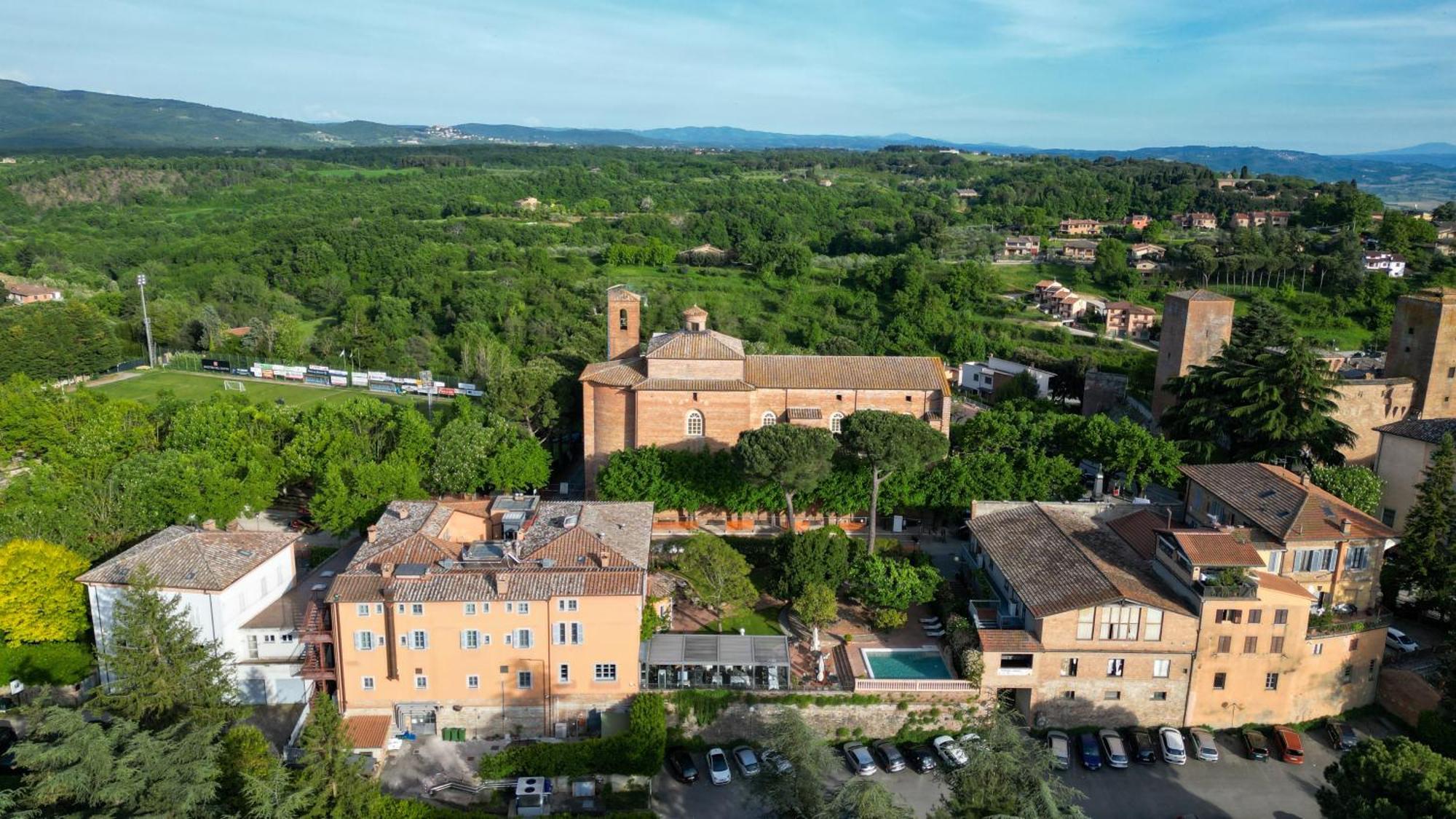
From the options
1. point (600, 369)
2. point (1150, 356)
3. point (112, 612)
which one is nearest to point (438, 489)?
point (600, 369)

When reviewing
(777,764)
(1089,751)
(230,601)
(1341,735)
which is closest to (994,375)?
(1341,735)

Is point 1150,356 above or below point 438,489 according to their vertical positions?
above

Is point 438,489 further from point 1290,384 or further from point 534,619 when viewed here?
point 1290,384

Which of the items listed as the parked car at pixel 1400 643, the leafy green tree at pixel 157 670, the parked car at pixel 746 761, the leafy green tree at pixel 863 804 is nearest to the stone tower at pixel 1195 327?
the parked car at pixel 1400 643

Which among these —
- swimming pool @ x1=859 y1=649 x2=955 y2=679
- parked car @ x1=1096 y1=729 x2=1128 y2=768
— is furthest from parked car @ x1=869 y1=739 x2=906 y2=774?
parked car @ x1=1096 y1=729 x2=1128 y2=768

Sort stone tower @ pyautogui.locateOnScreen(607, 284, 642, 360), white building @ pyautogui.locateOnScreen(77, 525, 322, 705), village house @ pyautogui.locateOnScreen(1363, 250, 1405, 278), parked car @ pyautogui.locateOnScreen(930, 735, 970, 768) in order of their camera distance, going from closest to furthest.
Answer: parked car @ pyautogui.locateOnScreen(930, 735, 970, 768) < white building @ pyautogui.locateOnScreen(77, 525, 322, 705) < stone tower @ pyautogui.locateOnScreen(607, 284, 642, 360) < village house @ pyautogui.locateOnScreen(1363, 250, 1405, 278)

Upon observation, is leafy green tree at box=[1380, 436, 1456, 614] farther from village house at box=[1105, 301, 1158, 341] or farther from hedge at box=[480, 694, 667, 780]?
village house at box=[1105, 301, 1158, 341]
